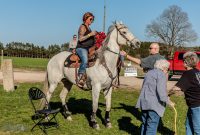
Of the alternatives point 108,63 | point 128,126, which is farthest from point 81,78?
point 128,126

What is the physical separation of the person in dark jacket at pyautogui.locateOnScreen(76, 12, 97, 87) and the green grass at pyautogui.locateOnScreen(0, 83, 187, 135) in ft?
4.45

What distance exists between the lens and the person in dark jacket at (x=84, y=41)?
9210mm

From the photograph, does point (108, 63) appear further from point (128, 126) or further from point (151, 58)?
point (128, 126)

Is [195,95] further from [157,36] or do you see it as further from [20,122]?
[157,36]

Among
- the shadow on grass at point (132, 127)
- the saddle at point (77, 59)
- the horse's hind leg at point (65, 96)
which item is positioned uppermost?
the saddle at point (77, 59)

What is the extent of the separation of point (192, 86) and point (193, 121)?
69 centimetres

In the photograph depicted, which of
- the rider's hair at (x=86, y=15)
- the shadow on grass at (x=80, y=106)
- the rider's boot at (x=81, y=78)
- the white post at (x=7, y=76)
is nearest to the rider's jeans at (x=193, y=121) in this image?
the rider's boot at (x=81, y=78)

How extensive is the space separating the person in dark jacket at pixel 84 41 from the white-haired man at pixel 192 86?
3.33 meters

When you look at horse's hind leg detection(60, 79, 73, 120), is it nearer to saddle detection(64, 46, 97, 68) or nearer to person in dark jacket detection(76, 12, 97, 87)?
saddle detection(64, 46, 97, 68)

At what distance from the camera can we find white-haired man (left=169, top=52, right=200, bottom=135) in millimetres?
6340

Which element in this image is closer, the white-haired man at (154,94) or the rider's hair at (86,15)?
the white-haired man at (154,94)

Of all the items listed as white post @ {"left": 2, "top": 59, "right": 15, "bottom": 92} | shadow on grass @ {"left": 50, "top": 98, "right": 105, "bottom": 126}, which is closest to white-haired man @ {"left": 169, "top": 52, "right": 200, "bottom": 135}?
shadow on grass @ {"left": 50, "top": 98, "right": 105, "bottom": 126}

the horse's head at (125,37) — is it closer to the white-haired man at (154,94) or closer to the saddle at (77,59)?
the saddle at (77,59)

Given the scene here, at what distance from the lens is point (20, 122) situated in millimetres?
9727
